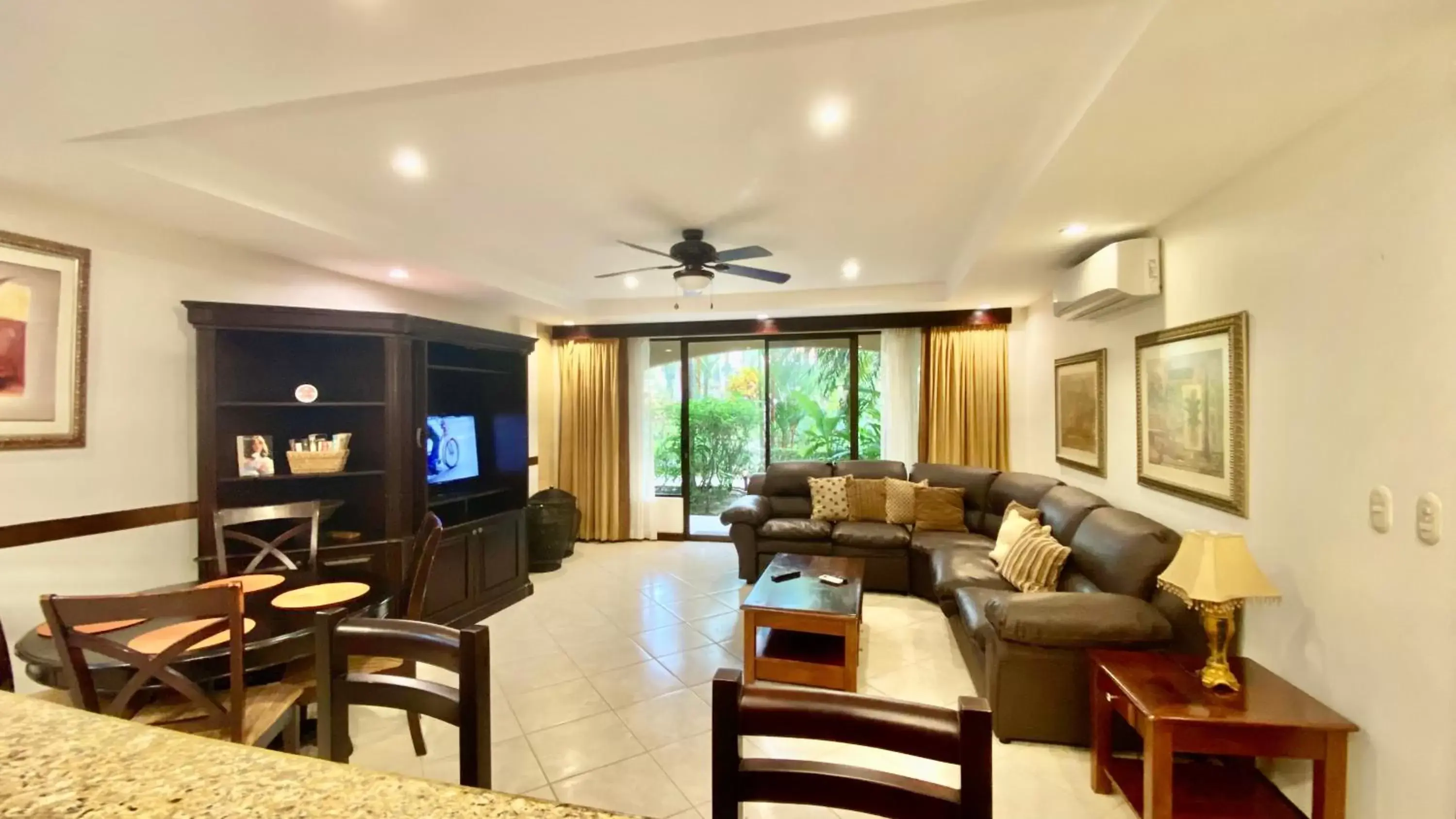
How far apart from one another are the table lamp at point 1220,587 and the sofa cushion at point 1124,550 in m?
0.52

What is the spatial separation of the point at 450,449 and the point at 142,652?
275cm

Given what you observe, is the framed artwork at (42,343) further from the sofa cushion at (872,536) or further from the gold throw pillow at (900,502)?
the gold throw pillow at (900,502)

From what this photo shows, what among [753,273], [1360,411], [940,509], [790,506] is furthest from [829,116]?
[790,506]

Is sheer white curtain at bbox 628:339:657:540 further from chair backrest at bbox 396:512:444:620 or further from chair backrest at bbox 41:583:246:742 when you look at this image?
chair backrest at bbox 41:583:246:742

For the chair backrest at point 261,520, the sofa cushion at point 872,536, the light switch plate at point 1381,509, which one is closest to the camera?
the light switch plate at point 1381,509

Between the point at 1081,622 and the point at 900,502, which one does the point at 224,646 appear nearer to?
the point at 1081,622

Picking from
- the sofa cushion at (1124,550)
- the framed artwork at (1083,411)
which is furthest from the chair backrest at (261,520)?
the framed artwork at (1083,411)

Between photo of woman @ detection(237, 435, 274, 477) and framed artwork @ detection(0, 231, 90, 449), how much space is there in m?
0.66

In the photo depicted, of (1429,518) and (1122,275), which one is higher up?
(1122,275)

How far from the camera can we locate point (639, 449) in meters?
6.54

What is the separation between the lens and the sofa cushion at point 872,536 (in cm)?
454

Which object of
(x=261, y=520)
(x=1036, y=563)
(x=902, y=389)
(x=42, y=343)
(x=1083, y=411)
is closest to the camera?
(x=42, y=343)

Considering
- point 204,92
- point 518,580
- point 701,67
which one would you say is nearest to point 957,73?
point 701,67

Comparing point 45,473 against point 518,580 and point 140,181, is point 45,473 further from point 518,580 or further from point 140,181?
point 518,580
